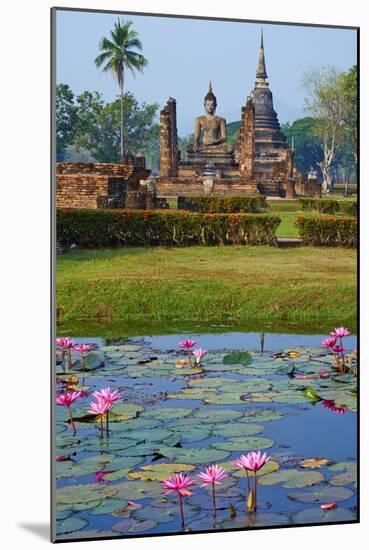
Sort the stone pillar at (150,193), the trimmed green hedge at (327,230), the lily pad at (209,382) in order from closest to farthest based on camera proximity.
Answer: the lily pad at (209,382), the stone pillar at (150,193), the trimmed green hedge at (327,230)

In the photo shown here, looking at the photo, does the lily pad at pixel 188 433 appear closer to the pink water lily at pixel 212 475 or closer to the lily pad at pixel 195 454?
the lily pad at pixel 195 454

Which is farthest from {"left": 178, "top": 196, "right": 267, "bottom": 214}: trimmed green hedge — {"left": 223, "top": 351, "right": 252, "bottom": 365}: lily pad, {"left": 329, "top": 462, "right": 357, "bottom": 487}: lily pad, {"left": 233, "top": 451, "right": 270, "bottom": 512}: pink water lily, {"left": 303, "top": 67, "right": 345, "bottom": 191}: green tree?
{"left": 329, "top": 462, "right": 357, "bottom": 487}: lily pad

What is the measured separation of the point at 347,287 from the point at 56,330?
1.70 metres

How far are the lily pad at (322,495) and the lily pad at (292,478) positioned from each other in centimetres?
4

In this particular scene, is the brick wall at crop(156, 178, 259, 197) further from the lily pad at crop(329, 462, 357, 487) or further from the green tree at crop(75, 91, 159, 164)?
the lily pad at crop(329, 462, 357, 487)

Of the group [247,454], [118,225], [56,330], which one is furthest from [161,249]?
[247,454]

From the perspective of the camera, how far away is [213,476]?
229 inches

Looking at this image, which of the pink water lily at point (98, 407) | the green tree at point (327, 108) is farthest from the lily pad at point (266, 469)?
the green tree at point (327, 108)

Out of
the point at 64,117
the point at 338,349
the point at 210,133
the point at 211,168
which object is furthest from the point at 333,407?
the point at 64,117

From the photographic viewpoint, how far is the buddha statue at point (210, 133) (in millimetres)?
6219

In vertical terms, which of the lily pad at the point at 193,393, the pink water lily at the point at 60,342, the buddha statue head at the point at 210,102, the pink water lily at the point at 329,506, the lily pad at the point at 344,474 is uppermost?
the buddha statue head at the point at 210,102

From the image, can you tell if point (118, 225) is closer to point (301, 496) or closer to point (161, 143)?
point (161, 143)

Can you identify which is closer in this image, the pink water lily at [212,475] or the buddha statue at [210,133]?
the pink water lily at [212,475]

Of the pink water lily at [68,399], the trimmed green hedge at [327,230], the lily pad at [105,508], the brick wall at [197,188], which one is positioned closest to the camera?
the lily pad at [105,508]
